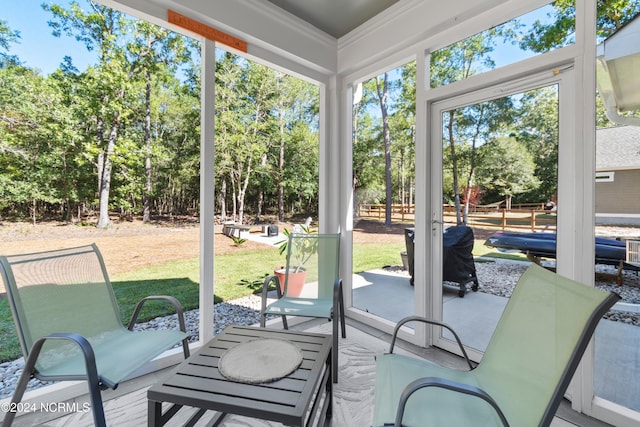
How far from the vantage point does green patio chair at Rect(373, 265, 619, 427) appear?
1064 millimetres

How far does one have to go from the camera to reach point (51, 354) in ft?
5.26

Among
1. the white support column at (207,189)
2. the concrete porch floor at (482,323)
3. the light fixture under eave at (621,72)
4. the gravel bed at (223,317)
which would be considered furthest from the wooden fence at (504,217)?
the gravel bed at (223,317)

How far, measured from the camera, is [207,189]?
2512 millimetres

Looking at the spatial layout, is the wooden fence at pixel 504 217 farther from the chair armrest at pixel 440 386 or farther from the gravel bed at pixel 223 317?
the gravel bed at pixel 223 317

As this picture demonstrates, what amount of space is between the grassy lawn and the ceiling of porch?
2.32m

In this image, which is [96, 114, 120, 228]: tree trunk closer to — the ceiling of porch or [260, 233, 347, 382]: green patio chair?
[260, 233, 347, 382]: green patio chair

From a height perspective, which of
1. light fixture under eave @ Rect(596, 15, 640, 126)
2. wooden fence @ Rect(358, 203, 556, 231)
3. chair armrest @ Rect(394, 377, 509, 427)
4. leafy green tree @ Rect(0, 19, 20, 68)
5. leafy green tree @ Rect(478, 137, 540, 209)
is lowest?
chair armrest @ Rect(394, 377, 509, 427)

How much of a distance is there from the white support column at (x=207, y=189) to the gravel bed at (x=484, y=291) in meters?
0.60

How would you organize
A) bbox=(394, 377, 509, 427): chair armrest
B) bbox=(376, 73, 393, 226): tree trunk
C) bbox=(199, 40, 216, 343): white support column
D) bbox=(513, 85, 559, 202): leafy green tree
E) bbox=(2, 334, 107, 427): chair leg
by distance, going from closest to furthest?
1. bbox=(394, 377, 509, 427): chair armrest
2. bbox=(2, 334, 107, 427): chair leg
3. bbox=(513, 85, 559, 202): leafy green tree
4. bbox=(199, 40, 216, 343): white support column
5. bbox=(376, 73, 393, 226): tree trunk

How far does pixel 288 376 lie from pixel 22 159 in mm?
2465

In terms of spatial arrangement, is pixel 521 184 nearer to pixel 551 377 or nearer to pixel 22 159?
pixel 551 377

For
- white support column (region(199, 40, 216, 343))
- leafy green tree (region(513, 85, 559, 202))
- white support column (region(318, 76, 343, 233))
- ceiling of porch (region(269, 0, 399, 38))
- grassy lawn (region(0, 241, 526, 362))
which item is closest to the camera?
leafy green tree (region(513, 85, 559, 202))

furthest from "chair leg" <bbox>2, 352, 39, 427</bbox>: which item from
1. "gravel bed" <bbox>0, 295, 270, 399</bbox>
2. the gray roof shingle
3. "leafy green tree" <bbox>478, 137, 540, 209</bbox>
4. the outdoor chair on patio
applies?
the gray roof shingle

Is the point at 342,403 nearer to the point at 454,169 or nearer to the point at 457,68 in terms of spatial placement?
the point at 454,169
